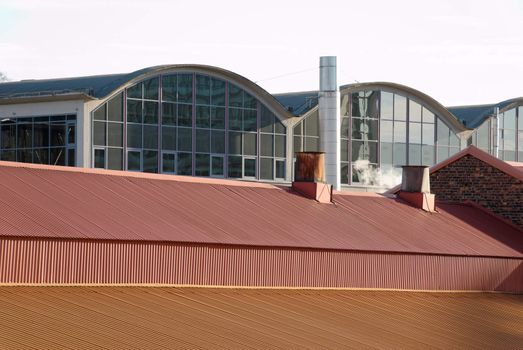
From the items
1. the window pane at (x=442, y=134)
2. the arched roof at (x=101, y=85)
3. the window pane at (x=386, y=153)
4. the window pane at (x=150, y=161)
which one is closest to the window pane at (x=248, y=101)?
the arched roof at (x=101, y=85)

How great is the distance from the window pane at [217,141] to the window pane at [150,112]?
14.6 feet

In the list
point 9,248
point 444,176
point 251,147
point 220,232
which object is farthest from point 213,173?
point 9,248

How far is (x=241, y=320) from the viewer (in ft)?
95.1

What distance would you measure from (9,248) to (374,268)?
46.4 ft

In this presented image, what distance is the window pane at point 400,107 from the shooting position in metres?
88.9

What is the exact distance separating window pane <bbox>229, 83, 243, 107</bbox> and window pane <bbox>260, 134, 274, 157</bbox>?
319 cm

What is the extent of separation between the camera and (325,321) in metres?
31.3

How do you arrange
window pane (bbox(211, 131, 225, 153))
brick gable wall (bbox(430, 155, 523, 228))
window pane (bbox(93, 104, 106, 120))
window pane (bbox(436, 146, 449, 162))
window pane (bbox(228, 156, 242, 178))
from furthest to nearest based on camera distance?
window pane (bbox(436, 146, 449, 162)) < window pane (bbox(228, 156, 242, 178)) < window pane (bbox(211, 131, 225, 153)) < window pane (bbox(93, 104, 106, 120)) < brick gable wall (bbox(430, 155, 523, 228))

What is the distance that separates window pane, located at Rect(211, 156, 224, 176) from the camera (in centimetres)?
7819

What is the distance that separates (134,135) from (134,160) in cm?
145

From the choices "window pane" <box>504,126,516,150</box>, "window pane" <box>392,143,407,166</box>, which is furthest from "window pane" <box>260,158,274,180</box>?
"window pane" <box>504,126,516,150</box>

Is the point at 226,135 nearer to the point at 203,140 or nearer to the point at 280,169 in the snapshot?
the point at 203,140

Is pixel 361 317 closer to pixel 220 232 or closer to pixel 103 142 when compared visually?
pixel 220 232

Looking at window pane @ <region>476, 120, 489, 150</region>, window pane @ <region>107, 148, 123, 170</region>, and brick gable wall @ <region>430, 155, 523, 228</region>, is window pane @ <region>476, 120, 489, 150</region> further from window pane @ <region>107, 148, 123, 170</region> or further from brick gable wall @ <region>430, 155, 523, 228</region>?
brick gable wall @ <region>430, 155, 523, 228</region>
